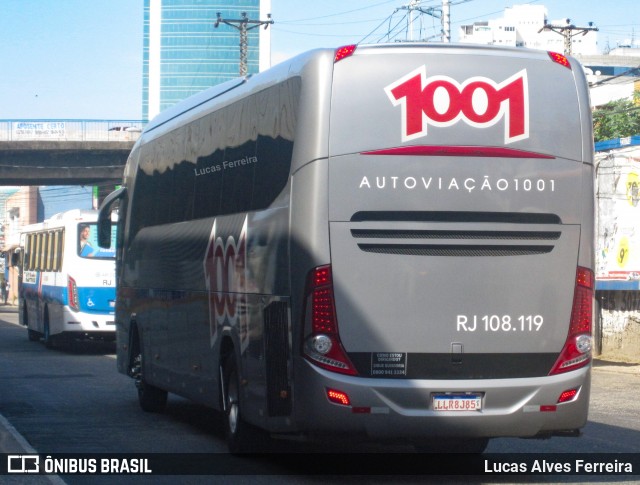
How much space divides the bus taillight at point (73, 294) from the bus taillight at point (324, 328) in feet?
61.1

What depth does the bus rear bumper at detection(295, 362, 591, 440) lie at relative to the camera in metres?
9.05

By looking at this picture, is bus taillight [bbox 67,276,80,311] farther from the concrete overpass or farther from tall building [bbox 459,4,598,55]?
tall building [bbox 459,4,598,55]

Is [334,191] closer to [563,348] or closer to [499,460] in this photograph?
[563,348]

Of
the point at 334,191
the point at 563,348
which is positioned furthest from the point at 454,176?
the point at 563,348

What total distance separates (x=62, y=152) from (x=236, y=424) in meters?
49.2

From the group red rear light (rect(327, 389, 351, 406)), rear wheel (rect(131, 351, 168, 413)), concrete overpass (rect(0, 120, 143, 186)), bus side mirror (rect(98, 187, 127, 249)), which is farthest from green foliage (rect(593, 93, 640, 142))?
red rear light (rect(327, 389, 351, 406))

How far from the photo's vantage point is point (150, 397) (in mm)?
15492

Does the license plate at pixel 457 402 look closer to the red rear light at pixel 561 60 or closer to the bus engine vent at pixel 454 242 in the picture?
the bus engine vent at pixel 454 242

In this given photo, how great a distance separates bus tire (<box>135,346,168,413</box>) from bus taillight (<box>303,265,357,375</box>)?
654 centimetres

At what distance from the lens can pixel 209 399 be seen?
12.1 metres

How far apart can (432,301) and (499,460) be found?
7.57 ft

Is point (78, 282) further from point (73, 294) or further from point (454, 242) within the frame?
point (454, 242)

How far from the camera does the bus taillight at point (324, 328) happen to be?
30.0ft

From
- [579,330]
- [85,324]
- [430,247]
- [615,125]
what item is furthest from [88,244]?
[615,125]
